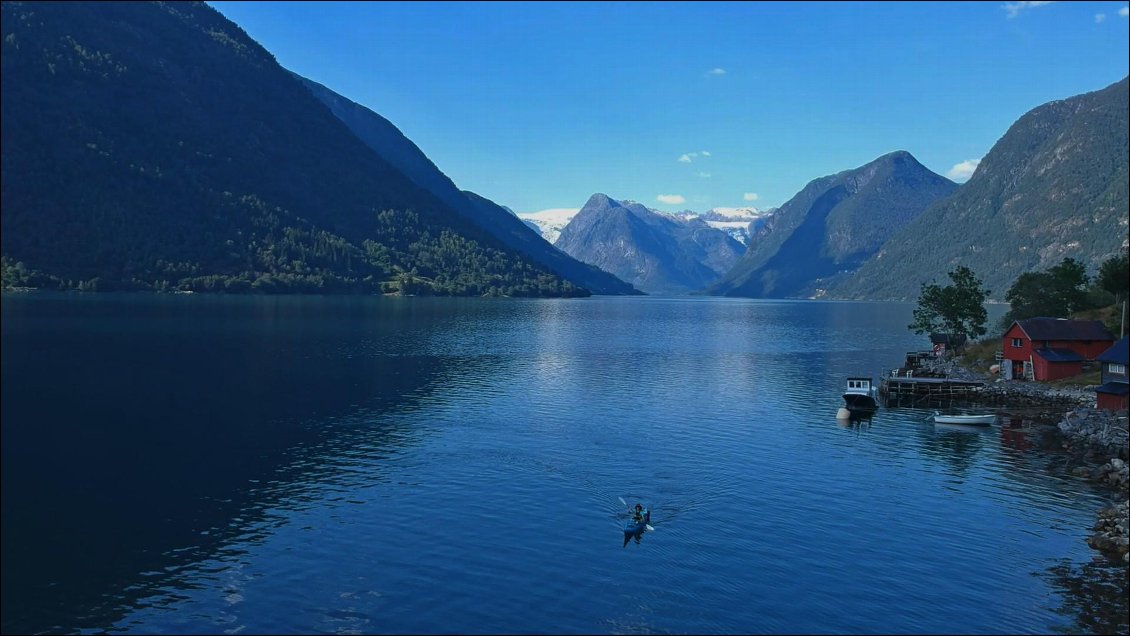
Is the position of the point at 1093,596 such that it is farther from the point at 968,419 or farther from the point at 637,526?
the point at 968,419

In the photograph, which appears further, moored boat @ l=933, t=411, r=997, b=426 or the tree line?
the tree line

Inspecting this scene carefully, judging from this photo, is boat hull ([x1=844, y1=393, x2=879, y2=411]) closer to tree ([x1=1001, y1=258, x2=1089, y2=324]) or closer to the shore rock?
the shore rock

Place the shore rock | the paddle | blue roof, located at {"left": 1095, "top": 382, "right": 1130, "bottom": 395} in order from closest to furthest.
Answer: the shore rock < the paddle < blue roof, located at {"left": 1095, "top": 382, "right": 1130, "bottom": 395}

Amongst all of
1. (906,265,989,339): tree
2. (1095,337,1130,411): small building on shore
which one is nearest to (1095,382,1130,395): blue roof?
(1095,337,1130,411): small building on shore

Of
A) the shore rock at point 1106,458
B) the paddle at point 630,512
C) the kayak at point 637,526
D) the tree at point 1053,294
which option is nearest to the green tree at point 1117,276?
the tree at point 1053,294

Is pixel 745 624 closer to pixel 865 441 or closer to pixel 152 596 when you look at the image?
pixel 152 596

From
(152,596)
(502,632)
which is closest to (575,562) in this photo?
(502,632)

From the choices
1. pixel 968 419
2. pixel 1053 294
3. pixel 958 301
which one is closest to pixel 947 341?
pixel 958 301
